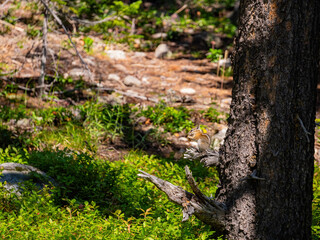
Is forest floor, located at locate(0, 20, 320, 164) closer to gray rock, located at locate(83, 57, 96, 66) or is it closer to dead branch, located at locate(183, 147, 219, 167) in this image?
gray rock, located at locate(83, 57, 96, 66)

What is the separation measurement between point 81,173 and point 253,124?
2.15 meters

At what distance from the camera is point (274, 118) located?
2996 millimetres

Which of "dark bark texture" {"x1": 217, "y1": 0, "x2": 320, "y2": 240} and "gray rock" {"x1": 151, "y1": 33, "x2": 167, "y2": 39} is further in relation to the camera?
"gray rock" {"x1": 151, "y1": 33, "x2": 167, "y2": 39}

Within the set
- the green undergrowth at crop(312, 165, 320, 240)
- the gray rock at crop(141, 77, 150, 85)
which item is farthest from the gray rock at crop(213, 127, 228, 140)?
the gray rock at crop(141, 77, 150, 85)

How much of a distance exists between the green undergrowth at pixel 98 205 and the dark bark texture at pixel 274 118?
0.48 metres

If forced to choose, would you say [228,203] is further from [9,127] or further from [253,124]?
[9,127]

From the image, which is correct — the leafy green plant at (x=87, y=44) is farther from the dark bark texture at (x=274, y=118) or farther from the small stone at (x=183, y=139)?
the dark bark texture at (x=274, y=118)

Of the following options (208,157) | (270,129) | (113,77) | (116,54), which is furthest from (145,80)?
(270,129)

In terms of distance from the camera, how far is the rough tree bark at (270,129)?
2.93 meters

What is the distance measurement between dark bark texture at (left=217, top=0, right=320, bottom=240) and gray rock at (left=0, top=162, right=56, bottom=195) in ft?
6.64

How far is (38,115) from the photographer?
6.21m

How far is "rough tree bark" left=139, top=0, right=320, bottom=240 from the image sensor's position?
9.61 feet

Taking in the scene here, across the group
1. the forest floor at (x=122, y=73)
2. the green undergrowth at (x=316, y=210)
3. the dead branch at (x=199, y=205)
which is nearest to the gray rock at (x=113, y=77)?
the forest floor at (x=122, y=73)

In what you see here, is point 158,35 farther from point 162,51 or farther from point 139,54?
point 139,54
